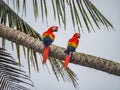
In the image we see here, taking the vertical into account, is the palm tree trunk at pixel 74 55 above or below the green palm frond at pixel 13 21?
below

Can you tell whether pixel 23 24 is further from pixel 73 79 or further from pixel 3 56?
A: pixel 73 79

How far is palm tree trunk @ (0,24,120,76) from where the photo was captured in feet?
4.07

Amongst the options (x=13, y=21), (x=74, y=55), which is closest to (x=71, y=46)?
(x=74, y=55)

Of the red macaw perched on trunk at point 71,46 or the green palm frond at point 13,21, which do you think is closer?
the red macaw perched on trunk at point 71,46

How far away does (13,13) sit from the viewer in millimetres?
1883

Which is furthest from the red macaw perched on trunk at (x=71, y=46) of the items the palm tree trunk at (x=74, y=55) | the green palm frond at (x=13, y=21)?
the green palm frond at (x=13, y=21)

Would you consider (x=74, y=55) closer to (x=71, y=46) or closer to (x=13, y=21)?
(x=71, y=46)

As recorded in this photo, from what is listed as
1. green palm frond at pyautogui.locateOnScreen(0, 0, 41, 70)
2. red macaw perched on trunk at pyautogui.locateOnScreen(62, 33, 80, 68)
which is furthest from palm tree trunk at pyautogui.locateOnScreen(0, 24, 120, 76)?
green palm frond at pyautogui.locateOnScreen(0, 0, 41, 70)

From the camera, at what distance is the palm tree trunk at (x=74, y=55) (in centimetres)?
124

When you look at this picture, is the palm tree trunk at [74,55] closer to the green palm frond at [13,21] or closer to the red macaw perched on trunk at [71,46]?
the red macaw perched on trunk at [71,46]

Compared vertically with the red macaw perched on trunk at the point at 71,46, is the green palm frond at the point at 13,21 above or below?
above

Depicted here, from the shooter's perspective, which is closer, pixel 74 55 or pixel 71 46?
pixel 74 55

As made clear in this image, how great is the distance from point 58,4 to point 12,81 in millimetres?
528

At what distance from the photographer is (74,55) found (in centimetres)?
133
